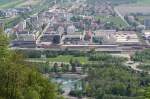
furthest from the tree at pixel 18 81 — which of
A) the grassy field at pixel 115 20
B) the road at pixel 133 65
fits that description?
the grassy field at pixel 115 20

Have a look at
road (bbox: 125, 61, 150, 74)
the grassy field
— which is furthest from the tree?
the grassy field

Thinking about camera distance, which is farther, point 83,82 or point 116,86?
point 83,82

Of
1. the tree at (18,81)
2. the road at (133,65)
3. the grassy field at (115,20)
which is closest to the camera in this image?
the tree at (18,81)

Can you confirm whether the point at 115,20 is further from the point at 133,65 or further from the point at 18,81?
the point at 18,81

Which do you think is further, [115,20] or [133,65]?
[115,20]

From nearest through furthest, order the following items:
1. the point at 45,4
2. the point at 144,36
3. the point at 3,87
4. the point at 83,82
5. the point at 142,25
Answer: the point at 3,87 < the point at 83,82 < the point at 144,36 < the point at 142,25 < the point at 45,4

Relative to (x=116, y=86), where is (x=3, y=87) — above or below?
above

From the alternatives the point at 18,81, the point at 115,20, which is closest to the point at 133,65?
the point at 115,20

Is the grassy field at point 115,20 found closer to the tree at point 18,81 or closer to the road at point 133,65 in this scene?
the road at point 133,65

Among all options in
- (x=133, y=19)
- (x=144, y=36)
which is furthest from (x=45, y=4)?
(x=144, y=36)

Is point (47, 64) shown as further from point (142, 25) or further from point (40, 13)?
point (40, 13)

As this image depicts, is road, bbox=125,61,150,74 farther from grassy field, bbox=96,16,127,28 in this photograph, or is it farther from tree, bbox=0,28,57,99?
tree, bbox=0,28,57,99
